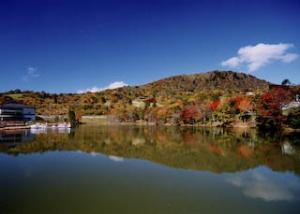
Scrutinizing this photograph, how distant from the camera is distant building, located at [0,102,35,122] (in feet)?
141

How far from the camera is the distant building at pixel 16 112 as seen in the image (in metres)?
42.8

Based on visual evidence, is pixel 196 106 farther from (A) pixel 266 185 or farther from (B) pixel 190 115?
(A) pixel 266 185

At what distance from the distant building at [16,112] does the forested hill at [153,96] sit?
4057mm

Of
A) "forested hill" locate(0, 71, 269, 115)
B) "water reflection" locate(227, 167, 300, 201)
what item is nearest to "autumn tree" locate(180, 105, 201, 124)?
"forested hill" locate(0, 71, 269, 115)

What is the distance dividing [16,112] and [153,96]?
111 ft

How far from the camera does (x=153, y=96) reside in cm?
7138

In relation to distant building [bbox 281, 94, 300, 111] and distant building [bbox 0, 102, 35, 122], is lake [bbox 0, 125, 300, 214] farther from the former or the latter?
distant building [bbox 0, 102, 35, 122]

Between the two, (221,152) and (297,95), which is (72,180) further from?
(297,95)

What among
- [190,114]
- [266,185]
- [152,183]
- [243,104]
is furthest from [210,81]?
[152,183]

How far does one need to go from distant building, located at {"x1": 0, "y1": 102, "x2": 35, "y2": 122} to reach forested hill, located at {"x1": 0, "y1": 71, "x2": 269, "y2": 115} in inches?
160

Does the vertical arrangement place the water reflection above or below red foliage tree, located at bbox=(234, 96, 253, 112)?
below

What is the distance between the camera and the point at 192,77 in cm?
10756

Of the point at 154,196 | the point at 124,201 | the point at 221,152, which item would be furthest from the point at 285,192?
the point at 221,152

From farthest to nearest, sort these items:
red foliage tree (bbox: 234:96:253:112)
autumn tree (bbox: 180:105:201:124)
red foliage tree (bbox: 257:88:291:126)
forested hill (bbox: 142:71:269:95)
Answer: forested hill (bbox: 142:71:269:95), autumn tree (bbox: 180:105:201:124), red foliage tree (bbox: 234:96:253:112), red foliage tree (bbox: 257:88:291:126)
